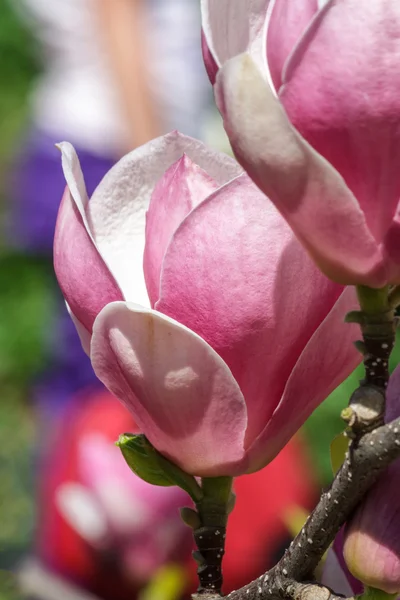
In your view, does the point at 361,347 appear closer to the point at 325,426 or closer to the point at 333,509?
the point at 333,509

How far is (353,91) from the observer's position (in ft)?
0.73

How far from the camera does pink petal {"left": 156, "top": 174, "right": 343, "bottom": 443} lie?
26 centimetres

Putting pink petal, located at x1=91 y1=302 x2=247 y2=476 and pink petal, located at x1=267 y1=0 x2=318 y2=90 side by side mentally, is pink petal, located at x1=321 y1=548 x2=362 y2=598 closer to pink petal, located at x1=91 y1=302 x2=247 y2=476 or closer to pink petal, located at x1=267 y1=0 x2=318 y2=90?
pink petal, located at x1=91 y1=302 x2=247 y2=476

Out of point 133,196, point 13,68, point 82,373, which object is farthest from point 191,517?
point 13,68

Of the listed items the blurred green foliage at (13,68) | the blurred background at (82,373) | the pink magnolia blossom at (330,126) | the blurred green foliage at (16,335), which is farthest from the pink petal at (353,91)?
the blurred green foliage at (13,68)

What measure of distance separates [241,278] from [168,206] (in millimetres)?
43

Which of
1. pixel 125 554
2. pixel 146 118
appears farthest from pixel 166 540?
pixel 146 118

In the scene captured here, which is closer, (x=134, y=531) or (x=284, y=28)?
(x=284, y=28)

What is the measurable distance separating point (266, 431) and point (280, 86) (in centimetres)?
10

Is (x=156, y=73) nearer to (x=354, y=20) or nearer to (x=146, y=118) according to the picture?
(x=146, y=118)

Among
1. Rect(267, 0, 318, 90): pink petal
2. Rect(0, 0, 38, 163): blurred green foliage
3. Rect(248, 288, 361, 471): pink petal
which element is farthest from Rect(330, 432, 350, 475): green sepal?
Rect(0, 0, 38, 163): blurred green foliage

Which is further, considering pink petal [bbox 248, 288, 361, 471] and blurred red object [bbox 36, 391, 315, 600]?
blurred red object [bbox 36, 391, 315, 600]

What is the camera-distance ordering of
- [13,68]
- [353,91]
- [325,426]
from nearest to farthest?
[353,91] < [325,426] < [13,68]

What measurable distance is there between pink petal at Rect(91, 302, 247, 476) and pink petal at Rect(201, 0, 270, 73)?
74mm
